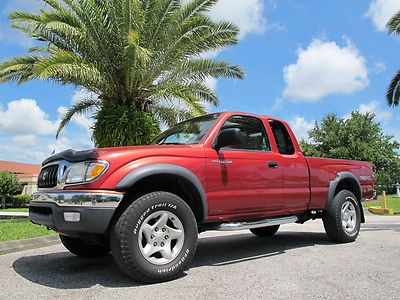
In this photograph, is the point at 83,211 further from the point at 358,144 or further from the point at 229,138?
the point at 358,144

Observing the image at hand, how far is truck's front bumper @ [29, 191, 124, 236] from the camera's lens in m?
4.21

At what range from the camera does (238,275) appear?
4.67 m

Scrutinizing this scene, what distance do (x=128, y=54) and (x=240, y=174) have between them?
8.47 meters

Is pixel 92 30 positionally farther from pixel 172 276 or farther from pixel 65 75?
pixel 172 276

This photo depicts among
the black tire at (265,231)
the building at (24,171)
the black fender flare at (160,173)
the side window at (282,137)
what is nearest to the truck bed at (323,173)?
the side window at (282,137)

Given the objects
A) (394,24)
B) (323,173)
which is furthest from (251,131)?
(394,24)

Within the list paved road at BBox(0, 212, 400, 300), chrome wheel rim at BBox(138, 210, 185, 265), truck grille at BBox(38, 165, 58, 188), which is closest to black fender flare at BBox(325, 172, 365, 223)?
paved road at BBox(0, 212, 400, 300)

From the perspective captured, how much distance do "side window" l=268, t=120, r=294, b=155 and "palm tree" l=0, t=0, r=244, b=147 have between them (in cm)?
693

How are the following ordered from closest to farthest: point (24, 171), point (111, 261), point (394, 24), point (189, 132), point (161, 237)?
point (161, 237), point (111, 261), point (189, 132), point (394, 24), point (24, 171)

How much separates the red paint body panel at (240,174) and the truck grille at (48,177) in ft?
1.62

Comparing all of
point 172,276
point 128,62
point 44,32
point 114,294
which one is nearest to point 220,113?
point 172,276

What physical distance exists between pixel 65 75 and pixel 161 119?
4592 millimetres

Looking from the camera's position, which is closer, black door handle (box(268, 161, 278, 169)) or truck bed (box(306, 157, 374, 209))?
black door handle (box(268, 161, 278, 169))

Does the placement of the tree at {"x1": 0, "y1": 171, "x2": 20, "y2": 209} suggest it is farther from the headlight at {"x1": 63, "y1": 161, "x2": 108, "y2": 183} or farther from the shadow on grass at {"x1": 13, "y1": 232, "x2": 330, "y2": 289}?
the headlight at {"x1": 63, "y1": 161, "x2": 108, "y2": 183}
